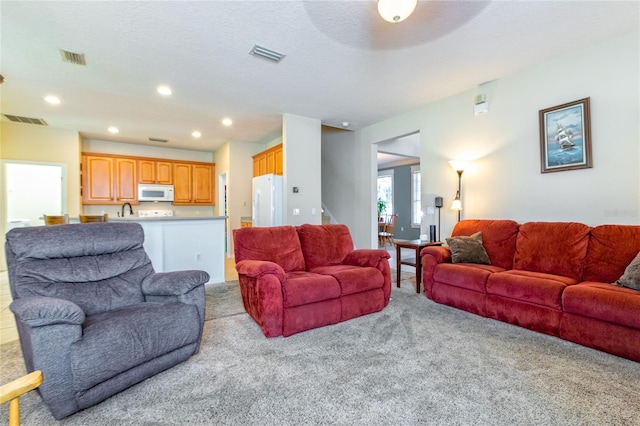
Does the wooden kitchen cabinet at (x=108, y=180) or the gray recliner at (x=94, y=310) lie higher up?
the wooden kitchen cabinet at (x=108, y=180)

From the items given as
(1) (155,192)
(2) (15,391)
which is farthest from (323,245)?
(1) (155,192)

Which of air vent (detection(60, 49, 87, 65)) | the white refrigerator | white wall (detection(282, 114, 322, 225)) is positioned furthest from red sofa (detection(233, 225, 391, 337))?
air vent (detection(60, 49, 87, 65))

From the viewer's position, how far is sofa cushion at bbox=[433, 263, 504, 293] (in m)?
2.81

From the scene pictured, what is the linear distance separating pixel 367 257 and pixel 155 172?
19.0ft

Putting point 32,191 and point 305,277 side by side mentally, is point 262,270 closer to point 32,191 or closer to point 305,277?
point 305,277

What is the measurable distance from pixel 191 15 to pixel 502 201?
3.90 metres

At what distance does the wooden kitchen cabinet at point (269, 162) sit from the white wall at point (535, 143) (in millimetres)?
2212

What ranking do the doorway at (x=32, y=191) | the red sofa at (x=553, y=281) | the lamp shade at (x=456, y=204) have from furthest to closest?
the doorway at (x=32, y=191), the lamp shade at (x=456, y=204), the red sofa at (x=553, y=281)

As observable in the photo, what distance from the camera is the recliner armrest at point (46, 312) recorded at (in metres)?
1.34

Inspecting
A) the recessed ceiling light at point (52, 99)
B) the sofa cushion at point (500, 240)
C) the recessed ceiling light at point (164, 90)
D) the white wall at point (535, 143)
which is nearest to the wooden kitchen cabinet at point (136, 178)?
the recessed ceiling light at point (52, 99)

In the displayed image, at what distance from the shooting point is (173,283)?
6.55 ft

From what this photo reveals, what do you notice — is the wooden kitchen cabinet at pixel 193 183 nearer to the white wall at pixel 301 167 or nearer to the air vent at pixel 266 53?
the white wall at pixel 301 167

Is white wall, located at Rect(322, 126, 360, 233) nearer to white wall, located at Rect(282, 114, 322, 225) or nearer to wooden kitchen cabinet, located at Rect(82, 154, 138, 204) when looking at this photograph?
white wall, located at Rect(282, 114, 322, 225)

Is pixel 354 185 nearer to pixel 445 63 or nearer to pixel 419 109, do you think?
pixel 419 109
